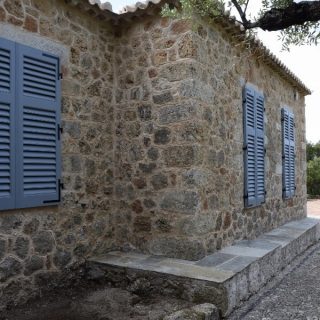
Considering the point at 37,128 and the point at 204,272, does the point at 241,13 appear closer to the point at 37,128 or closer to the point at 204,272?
the point at 37,128

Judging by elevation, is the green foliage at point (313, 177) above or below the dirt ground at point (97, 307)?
above

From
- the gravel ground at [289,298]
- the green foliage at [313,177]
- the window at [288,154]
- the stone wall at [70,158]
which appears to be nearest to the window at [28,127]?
the stone wall at [70,158]

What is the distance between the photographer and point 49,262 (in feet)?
12.9

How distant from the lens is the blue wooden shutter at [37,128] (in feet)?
11.9

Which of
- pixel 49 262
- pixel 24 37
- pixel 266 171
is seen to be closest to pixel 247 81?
pixel 266 171

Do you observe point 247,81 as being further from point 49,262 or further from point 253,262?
point 49,262

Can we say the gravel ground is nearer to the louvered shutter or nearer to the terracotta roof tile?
the louvered shutter

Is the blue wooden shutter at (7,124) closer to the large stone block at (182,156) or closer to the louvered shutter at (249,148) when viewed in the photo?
the large stone block at (182,156)

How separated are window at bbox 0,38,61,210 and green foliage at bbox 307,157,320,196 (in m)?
14.8

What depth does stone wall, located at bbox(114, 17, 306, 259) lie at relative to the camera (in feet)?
14.3

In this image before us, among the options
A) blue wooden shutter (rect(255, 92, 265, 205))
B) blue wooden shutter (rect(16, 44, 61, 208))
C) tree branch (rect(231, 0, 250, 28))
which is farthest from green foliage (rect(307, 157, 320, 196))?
tree branch (rect(231, 0, 250, 28))

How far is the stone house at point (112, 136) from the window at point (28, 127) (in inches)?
0.4

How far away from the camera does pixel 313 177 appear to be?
16.8 meters

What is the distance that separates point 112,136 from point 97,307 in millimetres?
2050
